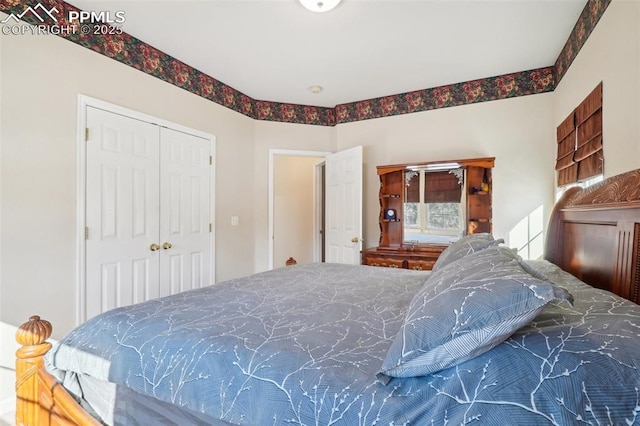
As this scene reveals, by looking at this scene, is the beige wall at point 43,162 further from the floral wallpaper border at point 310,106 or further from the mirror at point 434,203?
the mirror at point 434,203

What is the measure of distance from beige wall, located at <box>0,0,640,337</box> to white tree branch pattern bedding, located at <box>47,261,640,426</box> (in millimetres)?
1195

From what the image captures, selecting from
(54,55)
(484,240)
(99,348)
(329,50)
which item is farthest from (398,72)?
(99,348)

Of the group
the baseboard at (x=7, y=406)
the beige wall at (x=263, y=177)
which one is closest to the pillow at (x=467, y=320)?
the baseboard at (x=7, y=406)

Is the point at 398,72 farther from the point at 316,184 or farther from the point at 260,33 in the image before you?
the point at 316,184

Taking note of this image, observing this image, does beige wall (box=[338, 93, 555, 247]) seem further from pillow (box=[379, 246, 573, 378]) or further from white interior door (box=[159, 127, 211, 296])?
pillow (box=[379, 246, 573, 378])

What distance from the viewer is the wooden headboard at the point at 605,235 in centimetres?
109

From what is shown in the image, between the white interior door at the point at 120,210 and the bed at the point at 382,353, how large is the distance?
133cm

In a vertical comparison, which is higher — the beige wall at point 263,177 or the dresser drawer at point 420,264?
the beige wall at point 263,177

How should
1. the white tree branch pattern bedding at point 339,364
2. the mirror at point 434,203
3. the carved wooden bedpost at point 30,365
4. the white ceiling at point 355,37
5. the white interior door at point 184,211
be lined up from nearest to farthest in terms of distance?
1. the white tree branch pattern bedding at point 339,364
2. the carved wooden bedpost at point 30,365
3. the white ceiling at point 355,37
4. the white interior door at point 184,211
5. the mirror at point 434,203

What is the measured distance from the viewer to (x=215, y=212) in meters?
3.53

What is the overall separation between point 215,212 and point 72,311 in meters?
1.57

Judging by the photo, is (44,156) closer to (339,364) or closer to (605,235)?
(339,364)

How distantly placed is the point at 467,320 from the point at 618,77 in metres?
1.88

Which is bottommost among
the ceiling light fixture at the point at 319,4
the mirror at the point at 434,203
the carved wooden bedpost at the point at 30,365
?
the carved wooden bedpost at the point at 30,365
